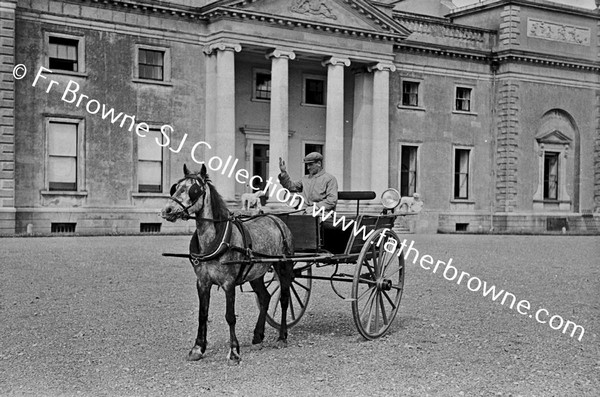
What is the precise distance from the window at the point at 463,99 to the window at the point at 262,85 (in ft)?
34.5

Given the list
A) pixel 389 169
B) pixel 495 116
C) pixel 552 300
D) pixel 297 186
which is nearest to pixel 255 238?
pixel 297 186

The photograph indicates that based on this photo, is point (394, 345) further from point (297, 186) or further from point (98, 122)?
point (98, 122)

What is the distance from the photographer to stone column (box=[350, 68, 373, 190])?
3447 centimetres

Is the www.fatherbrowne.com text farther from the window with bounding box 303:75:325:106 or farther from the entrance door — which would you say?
the window with bounding box 303:75:325:106

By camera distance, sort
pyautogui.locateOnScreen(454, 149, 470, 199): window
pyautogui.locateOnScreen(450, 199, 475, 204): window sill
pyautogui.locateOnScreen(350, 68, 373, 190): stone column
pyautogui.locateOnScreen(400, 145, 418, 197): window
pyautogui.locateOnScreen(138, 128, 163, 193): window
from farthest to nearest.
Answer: pyautogui.locateOnScreen(454, 149, 470, 199): window < pyautogui.locateOnScreen(450, 199, 475, 204): window sill < pyautogui.locateOnScreen(400, 145, 418, 197): window < pyautogui.locateOnScreen(350, 68, 373, 190): stone column < pyautogui.locateOnScreen(138, 128, 163, 193): window

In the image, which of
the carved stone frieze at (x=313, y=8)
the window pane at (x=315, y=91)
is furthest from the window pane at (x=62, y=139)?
the window pane at (x=315, y=91)

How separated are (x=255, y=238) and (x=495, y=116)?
3259 centimetres

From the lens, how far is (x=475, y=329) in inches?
398

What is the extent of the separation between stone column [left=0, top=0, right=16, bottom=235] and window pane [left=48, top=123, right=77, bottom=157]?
5.30 feet

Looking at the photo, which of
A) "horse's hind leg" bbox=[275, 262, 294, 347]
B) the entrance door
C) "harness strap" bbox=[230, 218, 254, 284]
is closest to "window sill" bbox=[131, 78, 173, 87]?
the entrance door

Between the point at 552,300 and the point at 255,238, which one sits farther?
the point at 552,300

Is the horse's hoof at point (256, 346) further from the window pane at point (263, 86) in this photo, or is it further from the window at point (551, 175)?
the window at point (551, 175)

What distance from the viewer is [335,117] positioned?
32750 mm

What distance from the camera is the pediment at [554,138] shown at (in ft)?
129
